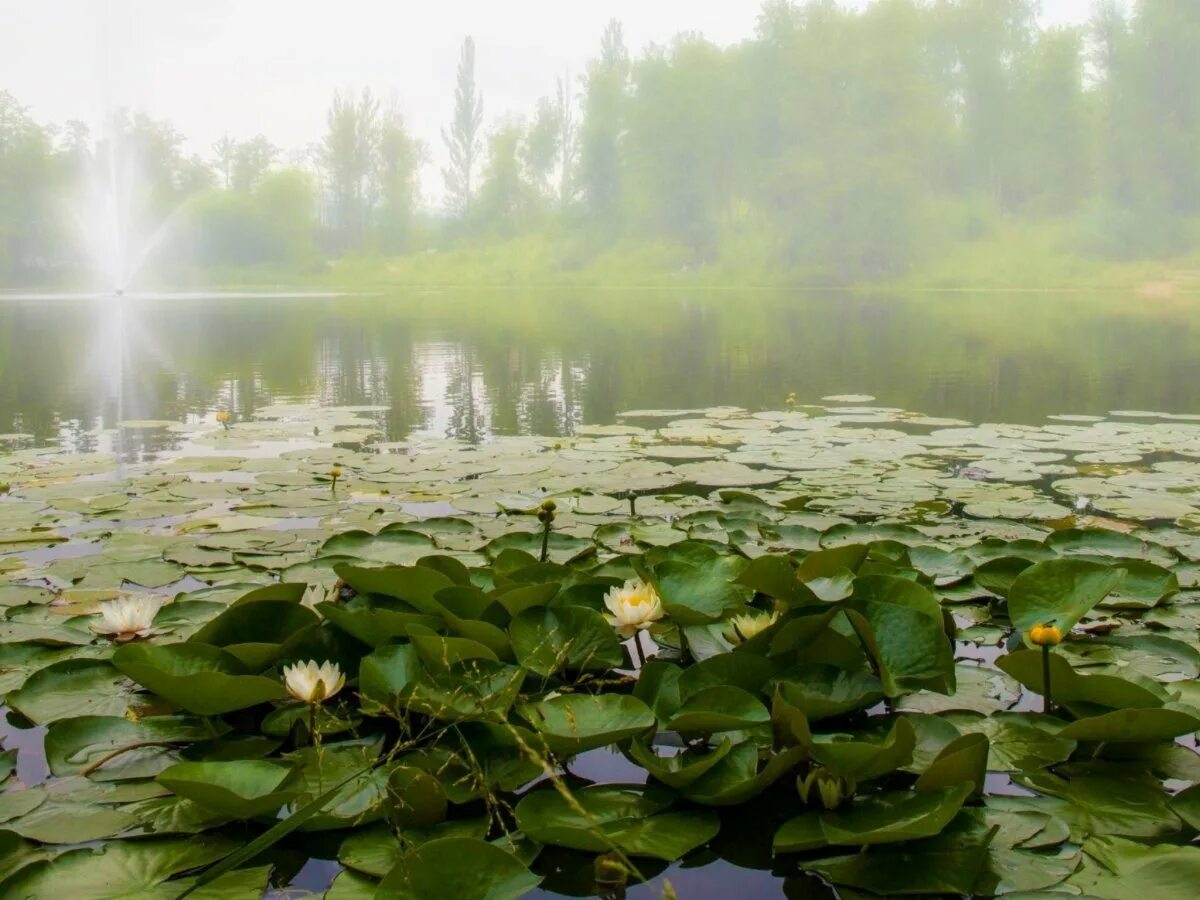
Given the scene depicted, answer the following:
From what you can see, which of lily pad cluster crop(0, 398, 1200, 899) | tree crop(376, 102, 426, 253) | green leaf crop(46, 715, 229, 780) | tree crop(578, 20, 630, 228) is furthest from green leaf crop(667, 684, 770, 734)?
tree crop(376, 102, 426, 253)

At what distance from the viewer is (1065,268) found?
82.0 feet

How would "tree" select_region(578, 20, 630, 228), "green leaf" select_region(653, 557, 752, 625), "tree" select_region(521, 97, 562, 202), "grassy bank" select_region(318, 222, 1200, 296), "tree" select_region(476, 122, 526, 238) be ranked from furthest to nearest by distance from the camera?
"tree" select_region(521, 97, 562, 202) → "tree" select_region(476, 122, 526, 238) → "tree" select_region(578, 20, 630, 228) → "grassy bank" select_region(318, 222, 1200, 296) → "green leaf" select_region(653, 557, 752, 625)

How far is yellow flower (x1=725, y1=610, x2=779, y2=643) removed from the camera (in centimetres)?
144

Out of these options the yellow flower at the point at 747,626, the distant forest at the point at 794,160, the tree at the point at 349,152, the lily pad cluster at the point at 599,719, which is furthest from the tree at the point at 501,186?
the yellow flower at the point at 747,626

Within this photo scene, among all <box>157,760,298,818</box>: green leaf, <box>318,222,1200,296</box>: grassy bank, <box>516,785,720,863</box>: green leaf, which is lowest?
<box>516,785,720,863</box>: green leaf

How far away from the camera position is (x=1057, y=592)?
156 cm

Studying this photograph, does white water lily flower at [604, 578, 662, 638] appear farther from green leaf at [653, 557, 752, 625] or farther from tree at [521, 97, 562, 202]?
tree at [521, 97, 562, 202]

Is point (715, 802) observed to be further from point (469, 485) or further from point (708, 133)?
point (708, 133)

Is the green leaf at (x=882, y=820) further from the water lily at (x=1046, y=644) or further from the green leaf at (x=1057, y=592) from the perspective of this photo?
the green leaf at (x=1057, y=592)

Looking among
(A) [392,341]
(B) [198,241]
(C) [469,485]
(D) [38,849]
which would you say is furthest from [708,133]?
(D) [38,849]

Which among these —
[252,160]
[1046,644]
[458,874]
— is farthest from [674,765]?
[252,160]

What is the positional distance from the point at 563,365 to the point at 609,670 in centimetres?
594

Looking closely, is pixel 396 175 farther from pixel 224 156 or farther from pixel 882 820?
pixel 882 820

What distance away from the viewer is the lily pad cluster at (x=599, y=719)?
104cm
